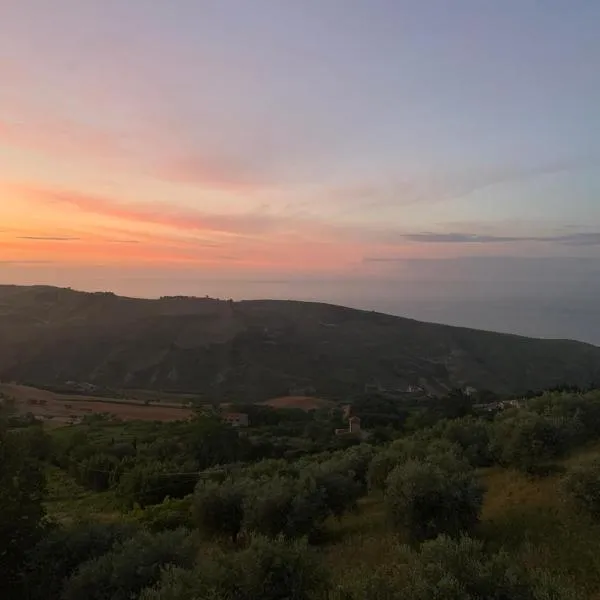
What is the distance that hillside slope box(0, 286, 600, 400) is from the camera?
102 metres

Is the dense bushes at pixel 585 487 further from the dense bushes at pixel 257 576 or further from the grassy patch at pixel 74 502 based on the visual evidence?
the grassy patch at pixel 74 502

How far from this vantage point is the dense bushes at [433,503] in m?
14.3

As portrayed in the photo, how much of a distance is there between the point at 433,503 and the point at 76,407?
197 feet

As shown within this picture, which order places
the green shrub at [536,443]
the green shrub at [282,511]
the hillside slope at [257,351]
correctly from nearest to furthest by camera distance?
1. the green shrub at [282,511]
2. the green shrub at [536,443]
3. the hillside slope at [257,351]

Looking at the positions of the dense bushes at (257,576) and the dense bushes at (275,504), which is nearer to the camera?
the dense bushes at (257,576)

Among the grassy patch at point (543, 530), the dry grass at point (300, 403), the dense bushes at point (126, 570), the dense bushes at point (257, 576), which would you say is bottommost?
the dry grass at point (300, 403)

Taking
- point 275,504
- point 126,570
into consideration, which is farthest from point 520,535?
point 126,570

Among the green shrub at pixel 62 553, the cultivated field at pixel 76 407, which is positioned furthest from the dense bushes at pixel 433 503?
the cultivated field at pixel 76 407

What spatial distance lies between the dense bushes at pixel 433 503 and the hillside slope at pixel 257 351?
249 feet

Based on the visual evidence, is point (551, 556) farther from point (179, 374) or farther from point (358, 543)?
point (179, 374)

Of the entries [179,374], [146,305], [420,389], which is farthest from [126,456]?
[146,305]

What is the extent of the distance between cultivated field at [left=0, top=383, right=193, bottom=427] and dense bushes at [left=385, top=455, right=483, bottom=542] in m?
48.5

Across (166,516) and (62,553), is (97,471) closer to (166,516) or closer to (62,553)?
(166,516)

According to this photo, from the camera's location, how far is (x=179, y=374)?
335ft
